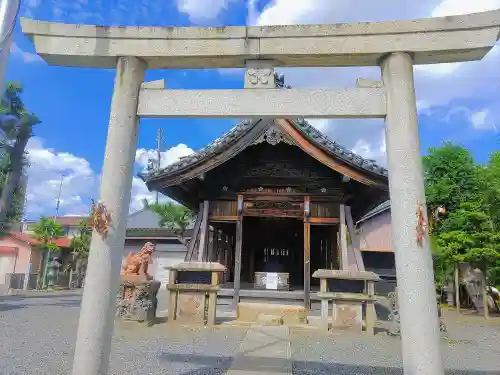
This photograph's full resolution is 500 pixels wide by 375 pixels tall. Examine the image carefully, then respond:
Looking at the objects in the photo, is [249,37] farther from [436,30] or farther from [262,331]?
[262,331]

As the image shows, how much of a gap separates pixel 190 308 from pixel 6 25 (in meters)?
7.12

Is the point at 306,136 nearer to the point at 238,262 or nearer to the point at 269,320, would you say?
the point at 238,262

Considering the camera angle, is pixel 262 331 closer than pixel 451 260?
Yes

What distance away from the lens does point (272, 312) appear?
9.46 m

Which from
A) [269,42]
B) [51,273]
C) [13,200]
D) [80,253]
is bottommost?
[51,273]

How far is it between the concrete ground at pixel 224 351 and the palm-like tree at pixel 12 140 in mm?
10384

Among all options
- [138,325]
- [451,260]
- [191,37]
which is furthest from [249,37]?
[451,260]

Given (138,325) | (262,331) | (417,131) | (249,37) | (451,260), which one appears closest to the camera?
(417,131)

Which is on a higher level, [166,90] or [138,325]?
[166,90]

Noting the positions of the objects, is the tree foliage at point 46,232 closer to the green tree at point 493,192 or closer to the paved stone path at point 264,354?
the paved stone path at point 264,354

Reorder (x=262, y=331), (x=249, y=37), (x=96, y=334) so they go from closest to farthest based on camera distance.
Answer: (x=96, y=334) → (x=249, y=37) → (x=262, y=331)

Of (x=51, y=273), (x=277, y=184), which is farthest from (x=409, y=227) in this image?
(x=51, y=273)

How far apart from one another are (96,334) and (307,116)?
10.8ft

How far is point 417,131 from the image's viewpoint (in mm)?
4094
